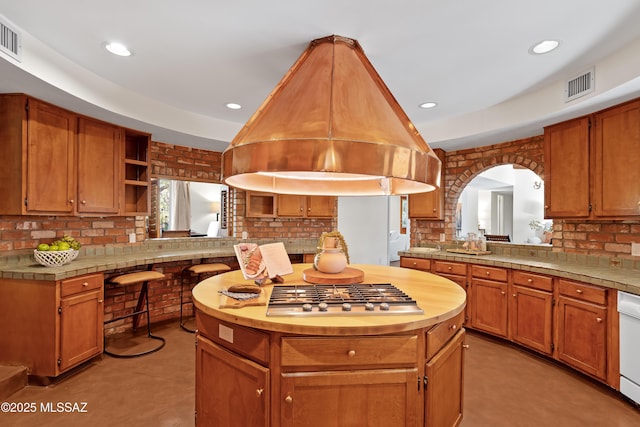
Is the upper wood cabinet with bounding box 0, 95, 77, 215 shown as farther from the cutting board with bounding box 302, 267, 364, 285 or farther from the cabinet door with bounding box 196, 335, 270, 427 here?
the cutting board with bounding box 302, 267, 364, 285

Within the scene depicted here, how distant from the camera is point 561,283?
9.36 feet

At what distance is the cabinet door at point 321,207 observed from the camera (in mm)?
4934

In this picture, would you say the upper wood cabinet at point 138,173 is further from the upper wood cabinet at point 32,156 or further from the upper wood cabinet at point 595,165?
the upper wood cabinet at point 595,165

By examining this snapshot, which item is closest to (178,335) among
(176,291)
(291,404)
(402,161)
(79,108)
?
(176,291)

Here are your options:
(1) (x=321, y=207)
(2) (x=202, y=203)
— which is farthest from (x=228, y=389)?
(2) (x=202, y=203)

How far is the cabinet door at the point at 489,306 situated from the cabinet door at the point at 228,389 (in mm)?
2923

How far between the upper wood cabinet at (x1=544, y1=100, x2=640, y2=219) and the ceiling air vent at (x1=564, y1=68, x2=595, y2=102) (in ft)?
1.17

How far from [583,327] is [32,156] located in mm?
4648

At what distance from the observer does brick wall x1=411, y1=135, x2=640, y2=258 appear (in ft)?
9.82

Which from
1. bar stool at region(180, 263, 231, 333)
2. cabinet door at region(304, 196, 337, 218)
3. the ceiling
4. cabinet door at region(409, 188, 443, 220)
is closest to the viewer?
the ceiling

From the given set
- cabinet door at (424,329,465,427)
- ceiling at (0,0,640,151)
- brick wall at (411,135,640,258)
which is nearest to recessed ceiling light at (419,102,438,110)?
ceiling at (0,0,640,151)

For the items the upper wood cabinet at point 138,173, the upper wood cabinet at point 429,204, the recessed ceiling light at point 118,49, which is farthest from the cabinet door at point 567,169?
the upper wood cabinet at point 138,173

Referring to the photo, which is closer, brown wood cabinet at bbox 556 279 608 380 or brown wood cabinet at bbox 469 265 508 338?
brown wood cabinet at bbox 556 279 608 380

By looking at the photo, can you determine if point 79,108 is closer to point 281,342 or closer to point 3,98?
point 3,98
